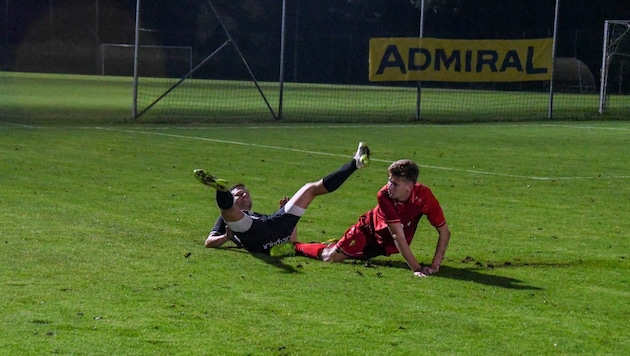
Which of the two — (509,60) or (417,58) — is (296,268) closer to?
(417,58)

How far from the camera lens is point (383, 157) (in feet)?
57.0

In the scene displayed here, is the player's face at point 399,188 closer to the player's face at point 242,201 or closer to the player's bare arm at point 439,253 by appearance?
the player's bare arm at point 439,253

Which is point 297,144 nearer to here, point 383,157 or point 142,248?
point 383,157

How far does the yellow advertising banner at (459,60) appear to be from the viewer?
26.8 metres

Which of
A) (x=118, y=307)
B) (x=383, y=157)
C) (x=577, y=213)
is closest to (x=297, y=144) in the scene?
(x=383, y=157)

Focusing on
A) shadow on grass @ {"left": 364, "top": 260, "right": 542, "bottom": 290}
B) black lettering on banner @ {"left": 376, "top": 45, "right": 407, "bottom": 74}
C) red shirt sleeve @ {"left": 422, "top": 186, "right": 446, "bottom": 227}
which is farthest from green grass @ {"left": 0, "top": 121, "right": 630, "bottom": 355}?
black lettering on banner @ {"left": 376, "top": 45, "right": 407, "bottom": 74}

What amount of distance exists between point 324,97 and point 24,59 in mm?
20608

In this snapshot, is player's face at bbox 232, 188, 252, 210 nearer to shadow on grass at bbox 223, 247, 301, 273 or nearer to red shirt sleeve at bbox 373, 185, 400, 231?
shadow on grass at bbox 223, 247, 301, 273

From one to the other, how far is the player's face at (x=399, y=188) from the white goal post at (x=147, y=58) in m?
43.1

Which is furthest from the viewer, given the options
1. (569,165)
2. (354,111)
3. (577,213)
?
(354,111)

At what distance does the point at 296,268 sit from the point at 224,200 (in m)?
0.75

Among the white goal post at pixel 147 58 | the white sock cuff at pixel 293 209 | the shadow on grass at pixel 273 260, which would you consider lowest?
the shadow on grass at pixel 273 260

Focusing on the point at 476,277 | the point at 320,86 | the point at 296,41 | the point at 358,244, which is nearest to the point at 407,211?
the point at 358,244

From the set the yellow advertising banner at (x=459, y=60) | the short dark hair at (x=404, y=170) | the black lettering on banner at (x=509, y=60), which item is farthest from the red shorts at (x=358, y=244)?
the black lettering on banner at (x=509, y=60)
